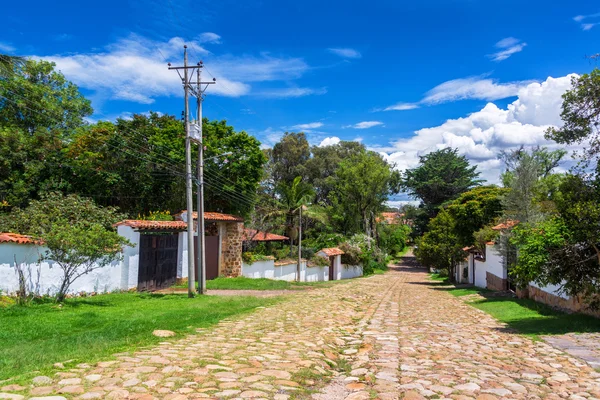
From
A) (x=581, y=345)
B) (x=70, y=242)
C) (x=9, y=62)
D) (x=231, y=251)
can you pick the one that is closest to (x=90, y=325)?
(x=70, y=242)

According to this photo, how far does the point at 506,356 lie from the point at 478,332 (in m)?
2.41

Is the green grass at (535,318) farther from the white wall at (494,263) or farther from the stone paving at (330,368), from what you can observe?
the white wall at (494,263)

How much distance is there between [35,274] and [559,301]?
14287mm

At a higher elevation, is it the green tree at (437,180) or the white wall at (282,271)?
the green tree at (437,180)

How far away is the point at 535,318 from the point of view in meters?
11.3

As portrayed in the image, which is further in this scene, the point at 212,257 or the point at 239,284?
the point at 212,257

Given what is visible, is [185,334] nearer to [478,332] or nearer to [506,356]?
[506,356]

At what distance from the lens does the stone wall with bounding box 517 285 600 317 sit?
11.1m

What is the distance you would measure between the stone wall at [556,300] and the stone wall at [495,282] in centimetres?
268

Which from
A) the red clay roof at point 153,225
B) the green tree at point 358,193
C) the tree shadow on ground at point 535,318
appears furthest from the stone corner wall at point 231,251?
the green tree at point 358,193

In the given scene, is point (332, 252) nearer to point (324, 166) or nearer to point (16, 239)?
point (324, 166)

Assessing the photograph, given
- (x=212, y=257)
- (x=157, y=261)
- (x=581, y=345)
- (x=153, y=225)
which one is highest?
(x=153, y=225)

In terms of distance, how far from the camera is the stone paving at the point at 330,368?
14.5ft

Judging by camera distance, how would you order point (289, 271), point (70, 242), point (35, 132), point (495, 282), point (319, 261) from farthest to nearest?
point (319, 261), point (289, 271), point (35, 132), point (495, 282), point (70, 242)
